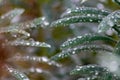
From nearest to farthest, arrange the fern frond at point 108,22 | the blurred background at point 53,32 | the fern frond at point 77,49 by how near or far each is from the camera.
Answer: the fern frond at point 108,22 < the fern frond at point 77,49 < the blurred background at point 53,32

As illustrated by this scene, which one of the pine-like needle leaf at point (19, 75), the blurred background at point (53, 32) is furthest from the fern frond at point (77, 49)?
the blurred background at point (53, 32)

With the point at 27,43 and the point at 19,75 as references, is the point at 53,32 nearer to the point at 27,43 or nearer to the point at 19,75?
the point at 27,43

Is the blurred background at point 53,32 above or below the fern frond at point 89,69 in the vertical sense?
above

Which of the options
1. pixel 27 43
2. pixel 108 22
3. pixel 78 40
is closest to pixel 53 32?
pixel 27 43

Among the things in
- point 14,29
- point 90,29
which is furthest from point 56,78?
point 14,29

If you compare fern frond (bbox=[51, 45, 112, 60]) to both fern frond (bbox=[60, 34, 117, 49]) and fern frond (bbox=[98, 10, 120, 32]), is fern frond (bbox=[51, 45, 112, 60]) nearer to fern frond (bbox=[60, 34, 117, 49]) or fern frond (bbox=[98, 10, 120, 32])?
fern frond (bbox=[60, 34, 117, 49])

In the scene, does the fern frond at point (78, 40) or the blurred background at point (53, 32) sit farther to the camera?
the blurred background at point (53, 32)

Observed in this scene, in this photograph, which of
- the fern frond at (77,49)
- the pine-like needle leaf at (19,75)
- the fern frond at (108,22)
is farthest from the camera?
the fern frond at (77,49)

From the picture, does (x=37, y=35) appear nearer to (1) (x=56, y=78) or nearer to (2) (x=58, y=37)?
(2) (x=58, y=37)

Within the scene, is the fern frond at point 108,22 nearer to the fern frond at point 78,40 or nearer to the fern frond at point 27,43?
the fern frond at point 78,40

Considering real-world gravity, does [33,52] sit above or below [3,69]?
above

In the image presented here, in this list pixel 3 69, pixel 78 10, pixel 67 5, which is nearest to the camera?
pixel 78 10
